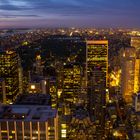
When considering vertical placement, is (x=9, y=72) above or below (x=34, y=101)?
below

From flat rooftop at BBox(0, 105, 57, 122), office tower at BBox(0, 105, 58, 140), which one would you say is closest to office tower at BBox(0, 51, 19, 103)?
flat rooftop at BBox(0, 105, 57, 122)

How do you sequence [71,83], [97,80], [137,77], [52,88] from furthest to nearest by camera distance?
1. [137,77]
2. [71,83]
3. [97,80]
4. [52,88]

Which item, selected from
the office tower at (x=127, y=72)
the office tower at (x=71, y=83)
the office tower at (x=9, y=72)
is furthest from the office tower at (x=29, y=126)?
the office tower at (x=127, y=72)

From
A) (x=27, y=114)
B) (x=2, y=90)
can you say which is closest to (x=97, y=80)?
(x=2, y=90)

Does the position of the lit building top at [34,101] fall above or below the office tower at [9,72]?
above

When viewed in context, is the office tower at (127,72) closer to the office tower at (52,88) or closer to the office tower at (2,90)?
the office tower at (52,88)

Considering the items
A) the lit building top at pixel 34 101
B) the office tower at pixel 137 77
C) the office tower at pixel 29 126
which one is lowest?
the office tower at pixel 137 77

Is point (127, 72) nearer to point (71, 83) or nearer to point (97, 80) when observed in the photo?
point (71, 83)
